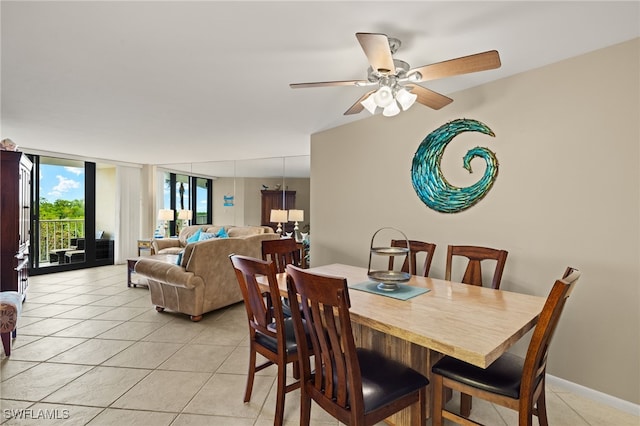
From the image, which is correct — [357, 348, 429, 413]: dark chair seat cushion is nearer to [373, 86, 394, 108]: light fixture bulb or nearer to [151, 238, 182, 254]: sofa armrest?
[373, 86, 394, 108]: light fixture bulb

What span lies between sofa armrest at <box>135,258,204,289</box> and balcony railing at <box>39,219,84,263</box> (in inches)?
147

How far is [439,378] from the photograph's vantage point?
1.55 m

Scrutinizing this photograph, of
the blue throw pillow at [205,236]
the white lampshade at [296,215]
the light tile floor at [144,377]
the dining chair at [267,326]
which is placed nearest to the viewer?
the dining chair at [267,326]

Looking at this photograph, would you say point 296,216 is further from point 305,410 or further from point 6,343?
point 305,410

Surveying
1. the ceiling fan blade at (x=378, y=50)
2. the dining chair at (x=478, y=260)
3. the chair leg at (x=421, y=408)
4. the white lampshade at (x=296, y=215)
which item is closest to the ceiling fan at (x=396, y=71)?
the ceiling fan blade at (x=378, y=50)

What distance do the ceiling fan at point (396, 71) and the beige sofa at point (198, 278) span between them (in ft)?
7.57

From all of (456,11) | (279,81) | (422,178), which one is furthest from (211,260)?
(456,11)

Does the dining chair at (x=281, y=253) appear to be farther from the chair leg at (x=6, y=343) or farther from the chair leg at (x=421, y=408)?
the chair leg at (x=6, y=343)

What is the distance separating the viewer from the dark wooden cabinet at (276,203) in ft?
22.0

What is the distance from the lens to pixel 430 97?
2.17m

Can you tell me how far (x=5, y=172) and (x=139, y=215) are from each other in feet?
14.4

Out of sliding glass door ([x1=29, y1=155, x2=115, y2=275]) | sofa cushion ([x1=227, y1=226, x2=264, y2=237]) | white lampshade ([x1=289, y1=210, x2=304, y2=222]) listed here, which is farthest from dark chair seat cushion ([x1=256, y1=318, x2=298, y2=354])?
sliding glass door ([x1=29, y1=155, x2=115, y2=275])

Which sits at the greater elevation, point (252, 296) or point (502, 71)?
point (502, 71)

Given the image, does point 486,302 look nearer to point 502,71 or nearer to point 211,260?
point 502,71
